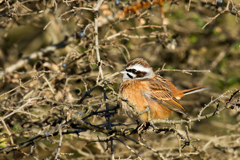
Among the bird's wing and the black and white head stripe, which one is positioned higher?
the black and white head stripe

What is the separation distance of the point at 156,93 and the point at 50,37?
10.3 ft

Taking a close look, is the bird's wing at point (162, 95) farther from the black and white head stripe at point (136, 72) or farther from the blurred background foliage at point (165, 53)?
the blurred background foliage at point (165, 53)

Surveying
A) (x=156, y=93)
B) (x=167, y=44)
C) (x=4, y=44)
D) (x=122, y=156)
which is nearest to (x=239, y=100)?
(x=156, y=93)

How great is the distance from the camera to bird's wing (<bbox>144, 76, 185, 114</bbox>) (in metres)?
5.06

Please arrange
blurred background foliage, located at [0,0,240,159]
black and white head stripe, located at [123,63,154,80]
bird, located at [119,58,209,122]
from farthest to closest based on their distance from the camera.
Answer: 1. blurred background foliage, located at [0,0,240,159]
2. black and white head stripe, located at [123,63,154,80]
3. bird, located at [119,58,209,122]

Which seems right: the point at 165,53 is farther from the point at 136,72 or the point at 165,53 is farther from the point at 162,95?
the point at 136,72

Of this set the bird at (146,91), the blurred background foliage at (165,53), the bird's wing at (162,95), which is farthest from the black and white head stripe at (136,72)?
the blurred background foliage at (165,53)

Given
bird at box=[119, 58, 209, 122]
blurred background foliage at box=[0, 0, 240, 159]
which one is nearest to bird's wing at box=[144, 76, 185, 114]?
bird at box=[119, 58, 209, 122]

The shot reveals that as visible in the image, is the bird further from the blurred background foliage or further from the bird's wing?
the blurred background foliage

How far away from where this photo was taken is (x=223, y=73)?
7562mm

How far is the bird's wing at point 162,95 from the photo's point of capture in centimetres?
506

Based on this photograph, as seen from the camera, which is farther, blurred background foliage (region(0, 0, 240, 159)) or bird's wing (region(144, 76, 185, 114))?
blurred background foliage (region(0, 0, 240, 159))

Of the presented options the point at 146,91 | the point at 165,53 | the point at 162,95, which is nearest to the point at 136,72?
the point at 146,91

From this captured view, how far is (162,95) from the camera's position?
5203mm
